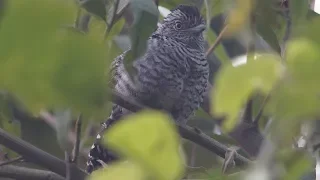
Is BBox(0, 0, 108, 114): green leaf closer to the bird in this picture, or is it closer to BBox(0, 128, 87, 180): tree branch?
BBox(0, 128, 87, 180): tree branch

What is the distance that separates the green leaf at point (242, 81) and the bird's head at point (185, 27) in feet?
5.77

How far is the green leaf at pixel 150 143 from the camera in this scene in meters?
0.22

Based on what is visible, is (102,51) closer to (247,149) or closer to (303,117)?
(303,117)

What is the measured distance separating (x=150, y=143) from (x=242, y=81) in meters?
0.05

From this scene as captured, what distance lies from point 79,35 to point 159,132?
1.9 inches

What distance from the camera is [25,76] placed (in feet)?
0.72

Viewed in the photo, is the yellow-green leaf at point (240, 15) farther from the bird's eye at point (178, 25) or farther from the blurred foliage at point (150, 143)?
the bird's eye at point (178, 25)

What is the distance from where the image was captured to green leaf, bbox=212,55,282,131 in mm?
241

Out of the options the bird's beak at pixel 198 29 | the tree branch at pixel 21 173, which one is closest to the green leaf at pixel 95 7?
the tree branch at pixel 21 173

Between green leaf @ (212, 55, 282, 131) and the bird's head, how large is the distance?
5.77ft

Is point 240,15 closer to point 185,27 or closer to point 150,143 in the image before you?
point 150,143

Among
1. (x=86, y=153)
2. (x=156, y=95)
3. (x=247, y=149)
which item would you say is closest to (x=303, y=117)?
(x=247, y=149)

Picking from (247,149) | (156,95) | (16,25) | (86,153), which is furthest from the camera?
(156,95)

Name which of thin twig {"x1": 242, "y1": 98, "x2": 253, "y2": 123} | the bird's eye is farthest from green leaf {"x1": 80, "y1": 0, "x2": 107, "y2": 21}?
the bird's eye
